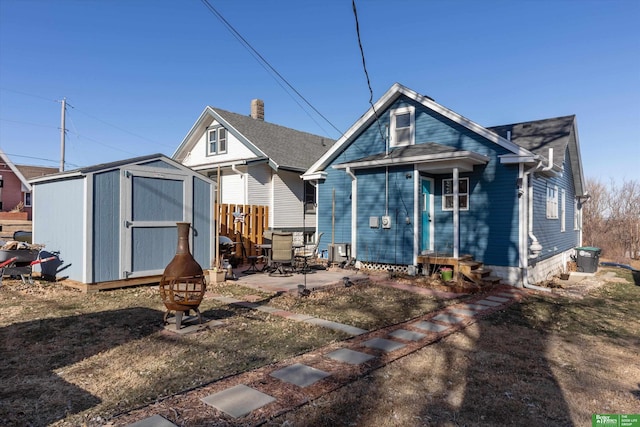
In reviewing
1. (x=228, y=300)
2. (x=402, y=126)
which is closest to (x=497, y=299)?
(x=228, y=300)

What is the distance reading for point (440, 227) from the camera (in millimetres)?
11164

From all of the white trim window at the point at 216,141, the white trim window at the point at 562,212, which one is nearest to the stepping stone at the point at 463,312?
the white trim window at the point at 562,212

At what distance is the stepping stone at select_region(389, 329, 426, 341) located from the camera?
16.9 ft

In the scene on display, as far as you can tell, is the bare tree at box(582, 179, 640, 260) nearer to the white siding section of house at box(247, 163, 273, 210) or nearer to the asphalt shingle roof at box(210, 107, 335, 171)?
the asphalt shingle roof at box(210, 107, 335, 171)

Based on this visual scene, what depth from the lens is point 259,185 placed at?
599 inches

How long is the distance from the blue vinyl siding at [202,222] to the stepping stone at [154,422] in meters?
6.59

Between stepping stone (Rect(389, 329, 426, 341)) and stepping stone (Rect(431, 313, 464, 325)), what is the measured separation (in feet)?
3.30

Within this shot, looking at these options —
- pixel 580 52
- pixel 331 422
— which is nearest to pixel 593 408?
pixel 331 422

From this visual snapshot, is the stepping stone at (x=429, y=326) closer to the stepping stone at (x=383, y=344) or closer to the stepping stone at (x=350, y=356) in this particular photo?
the stepping stone at (x=383, y=344)

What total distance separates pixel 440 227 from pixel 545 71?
7099 millimetres

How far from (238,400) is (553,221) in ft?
43.3

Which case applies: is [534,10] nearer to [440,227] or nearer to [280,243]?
[440,227]

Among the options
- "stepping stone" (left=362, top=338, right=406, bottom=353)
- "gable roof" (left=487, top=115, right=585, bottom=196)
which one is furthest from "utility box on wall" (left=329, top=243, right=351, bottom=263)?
"stepping stone" (left=362, top=338, right=406, bottom=353)

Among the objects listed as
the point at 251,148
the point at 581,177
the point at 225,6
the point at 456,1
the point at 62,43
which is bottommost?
the point at 581,177
